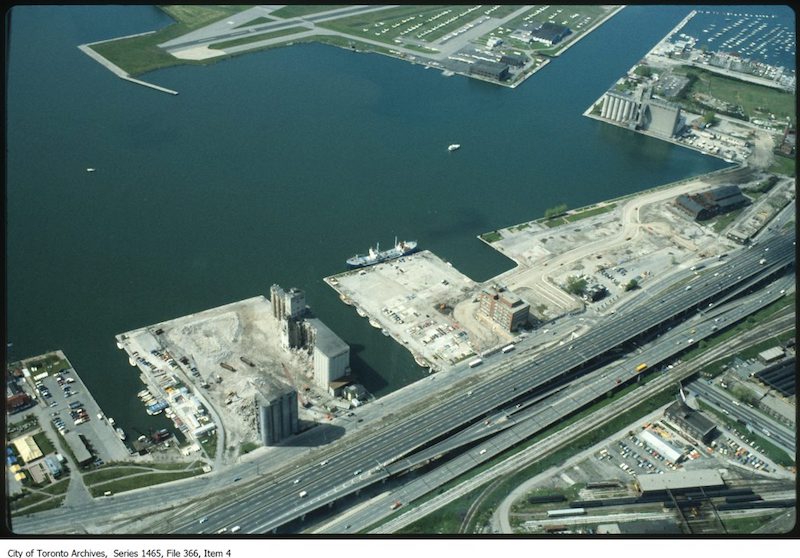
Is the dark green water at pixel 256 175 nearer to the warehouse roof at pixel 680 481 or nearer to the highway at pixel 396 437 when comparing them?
the highway at pixel 396 437

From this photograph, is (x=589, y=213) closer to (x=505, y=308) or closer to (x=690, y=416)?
(x=505, y=308)

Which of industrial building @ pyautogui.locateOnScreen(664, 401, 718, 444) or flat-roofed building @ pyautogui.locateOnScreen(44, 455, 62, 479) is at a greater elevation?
industrial building @ pyautogui.locateOnScreen(664, 401, 718, 444)

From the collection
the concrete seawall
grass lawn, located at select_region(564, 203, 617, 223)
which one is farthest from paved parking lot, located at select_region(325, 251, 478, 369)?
the concrete seawall

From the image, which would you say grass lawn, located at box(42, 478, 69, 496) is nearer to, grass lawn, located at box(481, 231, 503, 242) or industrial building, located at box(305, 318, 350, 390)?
industrial building, located at box(305, 318, 350, 390)

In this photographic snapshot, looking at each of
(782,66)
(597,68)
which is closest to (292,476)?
(597,68)

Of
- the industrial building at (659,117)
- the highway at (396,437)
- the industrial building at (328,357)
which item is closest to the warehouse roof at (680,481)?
the highway at (396,437)

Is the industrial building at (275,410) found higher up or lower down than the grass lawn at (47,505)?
higher up
